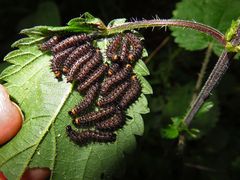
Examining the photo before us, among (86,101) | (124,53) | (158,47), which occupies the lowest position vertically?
(158,47)

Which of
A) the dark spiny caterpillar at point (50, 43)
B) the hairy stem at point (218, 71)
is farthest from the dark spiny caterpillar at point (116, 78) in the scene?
the hairy stem at point (218, 71)

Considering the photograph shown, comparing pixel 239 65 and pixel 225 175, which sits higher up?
pixel 239 65

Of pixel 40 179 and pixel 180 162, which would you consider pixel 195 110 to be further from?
pixel 40 179

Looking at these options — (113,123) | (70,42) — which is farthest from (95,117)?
(70,42)

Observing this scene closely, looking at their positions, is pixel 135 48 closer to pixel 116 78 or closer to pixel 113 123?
pixel 116 78

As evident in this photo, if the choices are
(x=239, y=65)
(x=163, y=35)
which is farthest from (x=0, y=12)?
(x=239, y=65)

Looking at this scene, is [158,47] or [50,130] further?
[158,47]

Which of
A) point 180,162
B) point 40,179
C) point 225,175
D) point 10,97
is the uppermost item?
point 10,97
